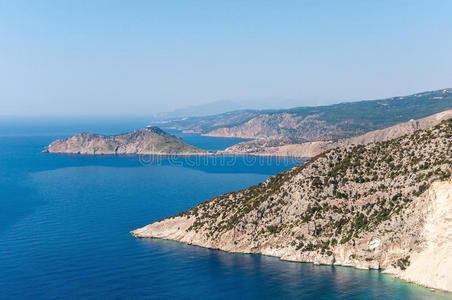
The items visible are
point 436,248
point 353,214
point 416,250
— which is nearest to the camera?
point 436,248

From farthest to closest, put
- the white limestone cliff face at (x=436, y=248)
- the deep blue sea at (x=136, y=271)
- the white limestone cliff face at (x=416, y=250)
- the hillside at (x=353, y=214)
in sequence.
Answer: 1. the hillside at (x=353, y=214)
2. the deep blue sea at (x=136, y=271)
3. the white limestone cliff face at (x=416, y=250)
4. the white limestone cliff face at (x=436, y=248)

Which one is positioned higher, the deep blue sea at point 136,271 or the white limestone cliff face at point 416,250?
the white limestone cliff face at point 416,250

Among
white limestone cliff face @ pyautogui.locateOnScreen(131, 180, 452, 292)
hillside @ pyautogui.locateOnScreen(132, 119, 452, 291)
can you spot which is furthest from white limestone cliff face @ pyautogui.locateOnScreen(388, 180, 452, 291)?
hillside @ pyautogui.locateOnScreen(132, 119, 452, 291)

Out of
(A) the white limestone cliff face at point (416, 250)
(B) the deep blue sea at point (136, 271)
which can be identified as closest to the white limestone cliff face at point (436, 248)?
(A) the white limestone cliff face at point (416, 250)

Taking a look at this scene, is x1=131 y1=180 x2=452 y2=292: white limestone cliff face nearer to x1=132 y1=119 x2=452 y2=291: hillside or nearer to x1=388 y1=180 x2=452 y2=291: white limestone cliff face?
x1=388 y1=180 x2=452 y2=291: white limestone cliff face

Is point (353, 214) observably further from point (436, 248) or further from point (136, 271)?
point (136, 271)

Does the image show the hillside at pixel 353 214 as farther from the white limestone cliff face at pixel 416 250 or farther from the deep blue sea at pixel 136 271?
the deep blue sea at pixel 136 271

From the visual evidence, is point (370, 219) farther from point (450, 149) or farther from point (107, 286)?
point (107, 286)

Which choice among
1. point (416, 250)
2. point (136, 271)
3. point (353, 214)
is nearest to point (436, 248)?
point (416, 250)
